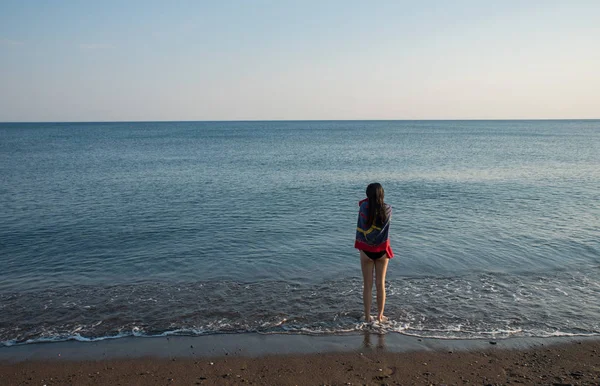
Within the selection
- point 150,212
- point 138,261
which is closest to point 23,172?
point 150,212

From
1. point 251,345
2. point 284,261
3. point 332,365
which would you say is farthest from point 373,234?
point 284,261

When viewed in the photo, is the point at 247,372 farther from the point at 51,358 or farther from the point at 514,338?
the point at 514,338

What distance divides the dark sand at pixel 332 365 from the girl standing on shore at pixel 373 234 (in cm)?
109

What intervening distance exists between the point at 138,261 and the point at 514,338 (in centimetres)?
944

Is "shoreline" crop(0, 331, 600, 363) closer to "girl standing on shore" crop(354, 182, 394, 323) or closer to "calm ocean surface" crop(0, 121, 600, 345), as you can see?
"calm ocean surface" crop(0, 121, 600, 345)

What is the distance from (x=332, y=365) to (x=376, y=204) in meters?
2.58

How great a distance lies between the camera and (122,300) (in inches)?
→ 384

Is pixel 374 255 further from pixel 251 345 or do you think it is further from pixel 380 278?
pixel 251 345

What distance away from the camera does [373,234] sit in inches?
304

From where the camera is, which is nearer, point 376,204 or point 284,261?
point 376,204

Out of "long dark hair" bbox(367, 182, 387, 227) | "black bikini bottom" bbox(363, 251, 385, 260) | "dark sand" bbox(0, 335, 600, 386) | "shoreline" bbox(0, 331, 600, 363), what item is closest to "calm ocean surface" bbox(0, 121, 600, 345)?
"shoreline" bbox(0, 331, 600, 363)

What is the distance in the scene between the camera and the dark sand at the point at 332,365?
21.0 feet

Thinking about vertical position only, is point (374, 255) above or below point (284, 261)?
above

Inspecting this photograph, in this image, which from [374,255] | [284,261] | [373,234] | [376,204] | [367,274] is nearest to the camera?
[376,204]
